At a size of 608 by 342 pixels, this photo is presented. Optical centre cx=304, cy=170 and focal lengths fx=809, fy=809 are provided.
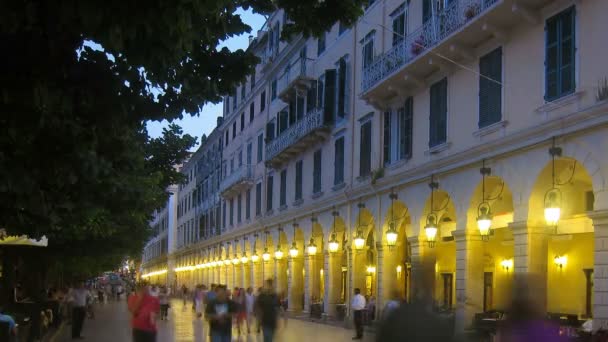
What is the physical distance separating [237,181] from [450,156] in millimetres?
28678

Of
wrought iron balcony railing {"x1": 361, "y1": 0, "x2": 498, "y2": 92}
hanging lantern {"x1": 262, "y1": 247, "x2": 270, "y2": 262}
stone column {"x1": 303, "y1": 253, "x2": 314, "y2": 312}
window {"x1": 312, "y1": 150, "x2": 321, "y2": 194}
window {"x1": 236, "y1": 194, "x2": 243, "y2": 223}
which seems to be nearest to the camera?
wrought iron balcony railing {"x1": 361, "y1": 0, "x2": 498, "y2": 92}

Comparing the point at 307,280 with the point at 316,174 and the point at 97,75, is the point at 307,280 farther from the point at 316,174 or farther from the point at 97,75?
the point at 97,75

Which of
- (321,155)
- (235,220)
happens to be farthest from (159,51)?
(235,220)

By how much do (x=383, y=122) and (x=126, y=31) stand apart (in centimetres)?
A: 2030

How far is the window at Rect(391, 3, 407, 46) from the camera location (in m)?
25.1

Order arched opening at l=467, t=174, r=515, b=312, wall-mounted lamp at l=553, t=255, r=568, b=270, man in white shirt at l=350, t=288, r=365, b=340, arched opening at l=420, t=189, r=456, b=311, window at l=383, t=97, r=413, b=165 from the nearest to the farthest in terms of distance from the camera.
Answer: arched opening at l=467, t=174, r=515, b=312, wall-mounted lamp at l=553, t=255, r=568, b=270, arched opening at l=420, t=189, r=456, b=311, man in white shirt at l=350, t=288, r=365, b=340, window at l=383, t=97, r=413, b=165

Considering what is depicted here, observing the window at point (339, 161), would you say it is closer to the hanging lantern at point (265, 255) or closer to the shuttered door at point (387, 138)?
the shuttered door at point (387, 138)

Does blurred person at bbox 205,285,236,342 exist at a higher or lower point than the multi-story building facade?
lower

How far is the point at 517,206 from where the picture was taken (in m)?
18.5

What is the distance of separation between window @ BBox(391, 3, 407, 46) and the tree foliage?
582 inches

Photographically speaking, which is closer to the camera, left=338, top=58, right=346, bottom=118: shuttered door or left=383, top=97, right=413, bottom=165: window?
left=383, top=97, right=413, bottom=165: window

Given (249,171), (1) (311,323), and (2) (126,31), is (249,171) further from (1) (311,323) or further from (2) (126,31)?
(2) (126,31)

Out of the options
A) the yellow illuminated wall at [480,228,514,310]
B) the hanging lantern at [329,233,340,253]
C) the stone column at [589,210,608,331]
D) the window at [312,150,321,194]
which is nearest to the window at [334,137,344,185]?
the hanging lantern at [329,233,340,253]

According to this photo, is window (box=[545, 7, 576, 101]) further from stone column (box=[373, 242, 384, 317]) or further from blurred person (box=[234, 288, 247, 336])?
stone column (box=[373, 242, 384, 317])
